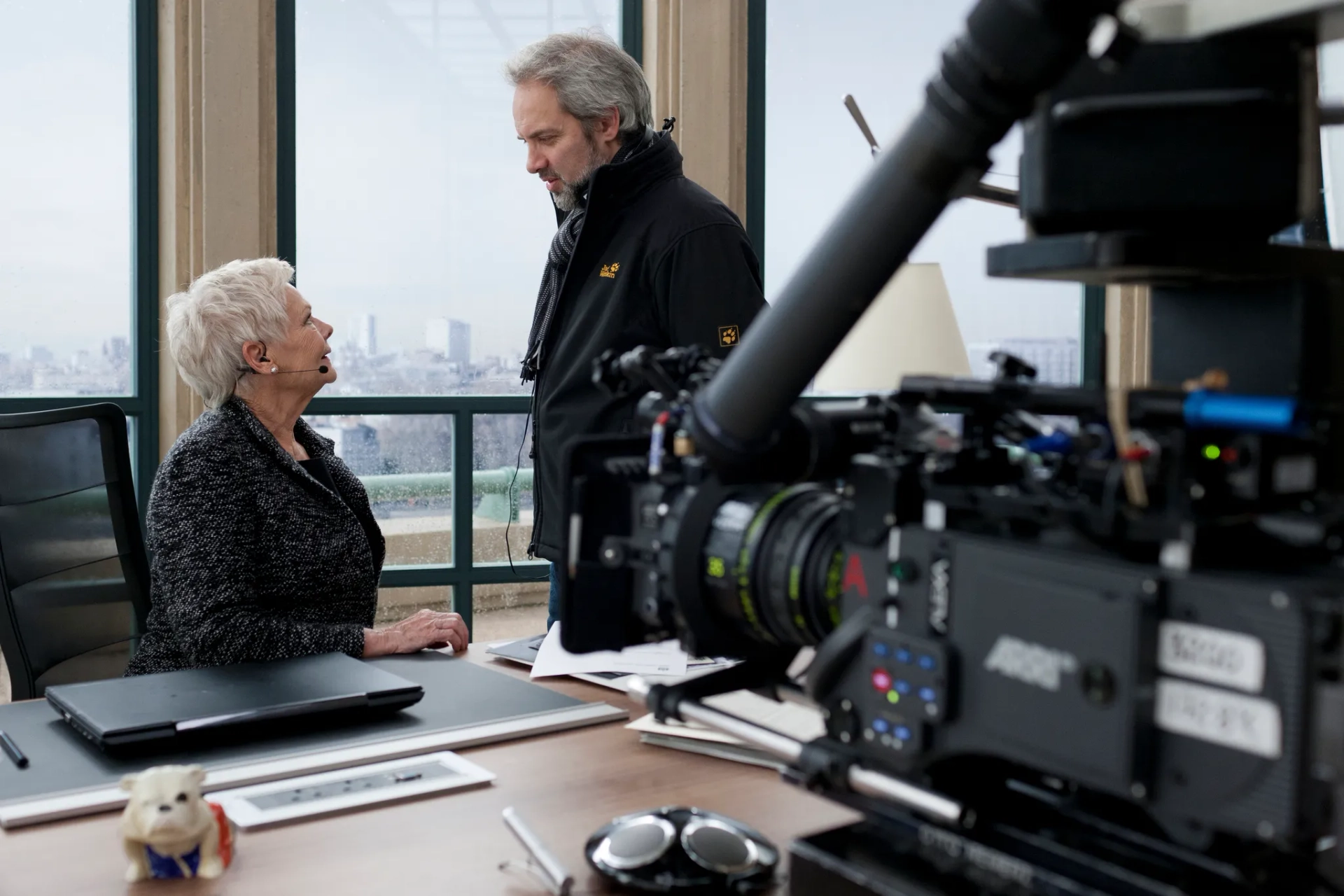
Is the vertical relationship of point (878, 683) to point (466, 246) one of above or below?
below

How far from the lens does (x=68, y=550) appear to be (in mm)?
2121

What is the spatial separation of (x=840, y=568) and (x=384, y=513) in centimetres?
300

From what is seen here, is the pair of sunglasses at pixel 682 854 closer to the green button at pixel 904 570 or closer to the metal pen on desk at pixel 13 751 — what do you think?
the green button at pixel 904 570

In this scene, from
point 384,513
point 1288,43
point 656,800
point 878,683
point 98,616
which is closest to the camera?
point 1288,43

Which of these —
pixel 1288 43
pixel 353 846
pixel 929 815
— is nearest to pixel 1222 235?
pixel 1288 43

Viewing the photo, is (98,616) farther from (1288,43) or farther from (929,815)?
(1288,43)

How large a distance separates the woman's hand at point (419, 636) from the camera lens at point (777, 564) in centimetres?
93

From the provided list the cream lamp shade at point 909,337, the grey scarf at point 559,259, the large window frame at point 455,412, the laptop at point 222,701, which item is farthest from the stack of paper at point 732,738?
the large window frame at point 455,412

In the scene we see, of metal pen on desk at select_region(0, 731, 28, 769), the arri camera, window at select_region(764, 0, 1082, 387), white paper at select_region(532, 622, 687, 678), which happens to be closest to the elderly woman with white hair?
white paper at select_region(532, 622, 687, 678)

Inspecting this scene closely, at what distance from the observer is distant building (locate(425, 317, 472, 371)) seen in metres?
3.81

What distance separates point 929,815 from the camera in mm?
901

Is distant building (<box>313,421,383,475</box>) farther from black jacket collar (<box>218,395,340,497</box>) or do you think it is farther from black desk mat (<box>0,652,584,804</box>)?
black desk mat (<box>0,652,584,804</box>)

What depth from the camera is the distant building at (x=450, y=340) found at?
381 cm

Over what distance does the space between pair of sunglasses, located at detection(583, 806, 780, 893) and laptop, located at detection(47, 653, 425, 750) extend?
497mm
